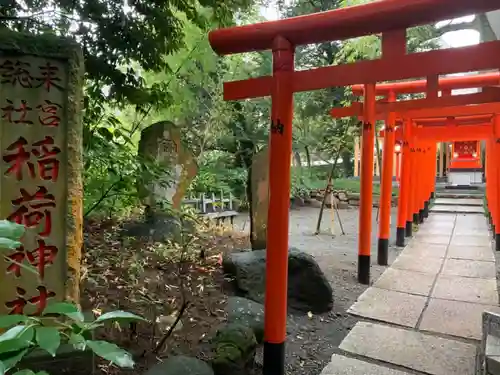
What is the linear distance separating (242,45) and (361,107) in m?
2.74

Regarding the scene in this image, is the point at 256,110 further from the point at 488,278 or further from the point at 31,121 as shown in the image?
the point at 31,121

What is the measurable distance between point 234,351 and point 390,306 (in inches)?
81.3

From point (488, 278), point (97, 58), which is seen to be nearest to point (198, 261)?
point (97, 58)

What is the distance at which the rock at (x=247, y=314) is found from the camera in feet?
10.1

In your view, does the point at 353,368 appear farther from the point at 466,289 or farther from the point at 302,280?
the point at 466,289

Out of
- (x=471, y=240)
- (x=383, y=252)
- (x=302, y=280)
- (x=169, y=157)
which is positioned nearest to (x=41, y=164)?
(x=302, y=280)

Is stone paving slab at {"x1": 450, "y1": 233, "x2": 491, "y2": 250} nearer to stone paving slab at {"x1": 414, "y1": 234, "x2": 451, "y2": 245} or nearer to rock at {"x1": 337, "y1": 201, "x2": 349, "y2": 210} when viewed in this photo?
stone paving slab at {"x1": 414, "y1": 234, "x2": 451, "y2": 245}

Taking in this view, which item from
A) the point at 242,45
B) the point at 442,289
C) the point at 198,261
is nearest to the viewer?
the point at 242,45

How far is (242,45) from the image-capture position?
284 centimetres

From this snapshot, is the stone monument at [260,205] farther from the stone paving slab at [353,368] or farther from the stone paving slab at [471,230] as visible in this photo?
the stone paving slab at [471,230]

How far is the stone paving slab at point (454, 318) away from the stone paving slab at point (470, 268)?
1.27m

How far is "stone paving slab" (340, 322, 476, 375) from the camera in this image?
2.79 m

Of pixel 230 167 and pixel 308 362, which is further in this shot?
pixel 230 167

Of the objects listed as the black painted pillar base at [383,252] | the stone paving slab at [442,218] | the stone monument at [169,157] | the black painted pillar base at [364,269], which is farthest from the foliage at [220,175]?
the black painted pillar base at [364,269]
